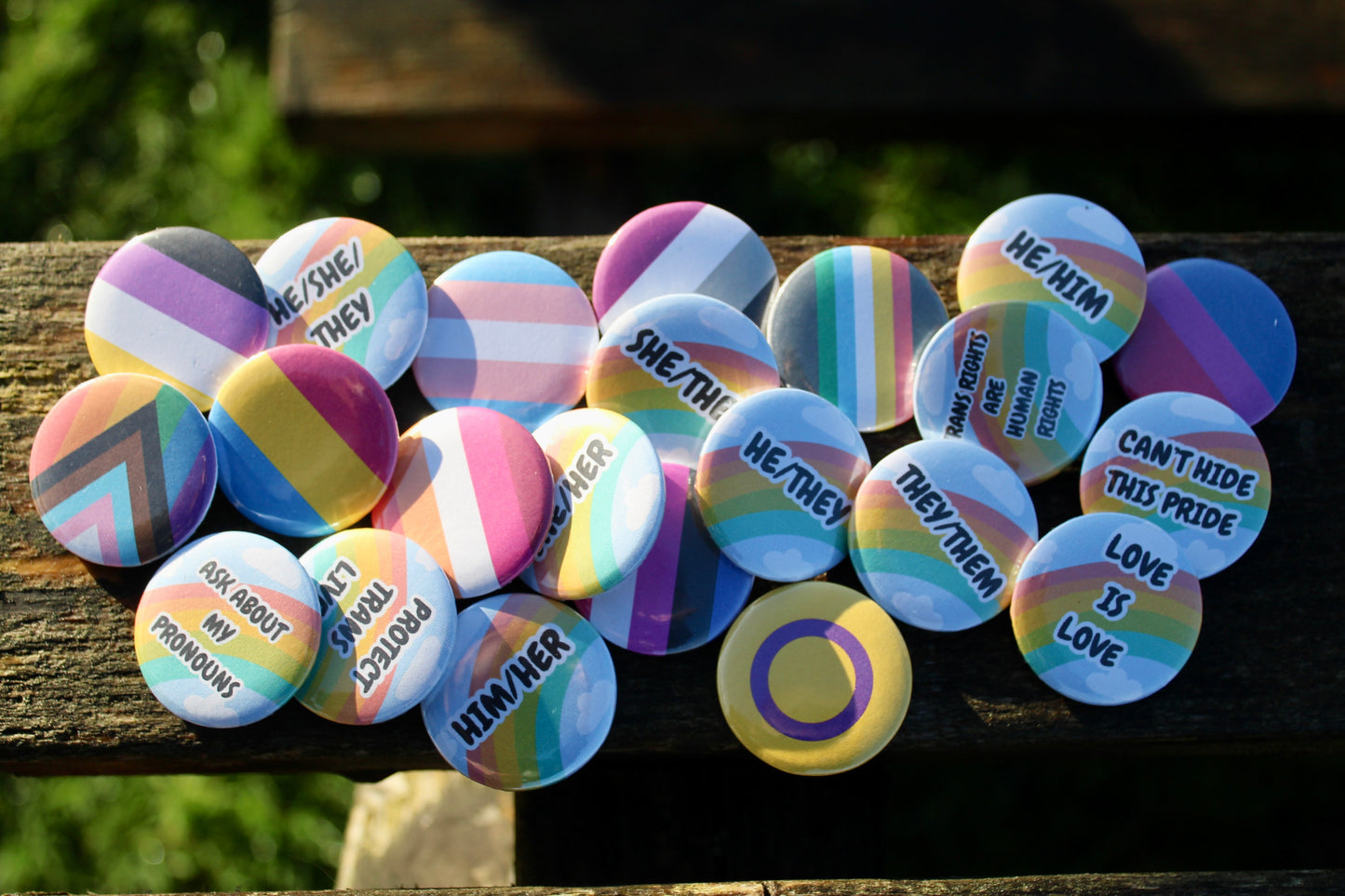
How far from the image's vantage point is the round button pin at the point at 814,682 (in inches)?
35.2

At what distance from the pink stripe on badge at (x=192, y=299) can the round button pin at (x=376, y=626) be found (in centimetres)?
24

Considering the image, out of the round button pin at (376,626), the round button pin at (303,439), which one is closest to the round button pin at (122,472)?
the round button pin at (303,439)

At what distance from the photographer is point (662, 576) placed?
36.8 inches

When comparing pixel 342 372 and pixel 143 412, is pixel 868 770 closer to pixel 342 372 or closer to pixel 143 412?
pixel 342 372

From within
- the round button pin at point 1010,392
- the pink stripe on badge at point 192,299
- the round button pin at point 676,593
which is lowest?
the round button pin at point 676,593

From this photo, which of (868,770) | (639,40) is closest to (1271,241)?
(868,770)

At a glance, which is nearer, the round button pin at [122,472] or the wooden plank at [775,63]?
the round button pin at [122,472]

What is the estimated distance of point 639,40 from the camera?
5.55ft

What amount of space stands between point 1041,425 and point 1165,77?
3.64ft

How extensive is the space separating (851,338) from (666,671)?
1.25 ft

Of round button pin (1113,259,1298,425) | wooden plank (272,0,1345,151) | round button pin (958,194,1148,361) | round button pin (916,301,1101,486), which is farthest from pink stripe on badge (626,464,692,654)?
wooden plank (272,0,1345,151)

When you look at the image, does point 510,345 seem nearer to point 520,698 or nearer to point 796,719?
point 520,698

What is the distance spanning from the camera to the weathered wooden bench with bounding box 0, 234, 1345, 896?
89cm

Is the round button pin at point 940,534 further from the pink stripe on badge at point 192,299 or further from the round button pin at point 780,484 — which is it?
the pink stripe on badge at point 192,299
